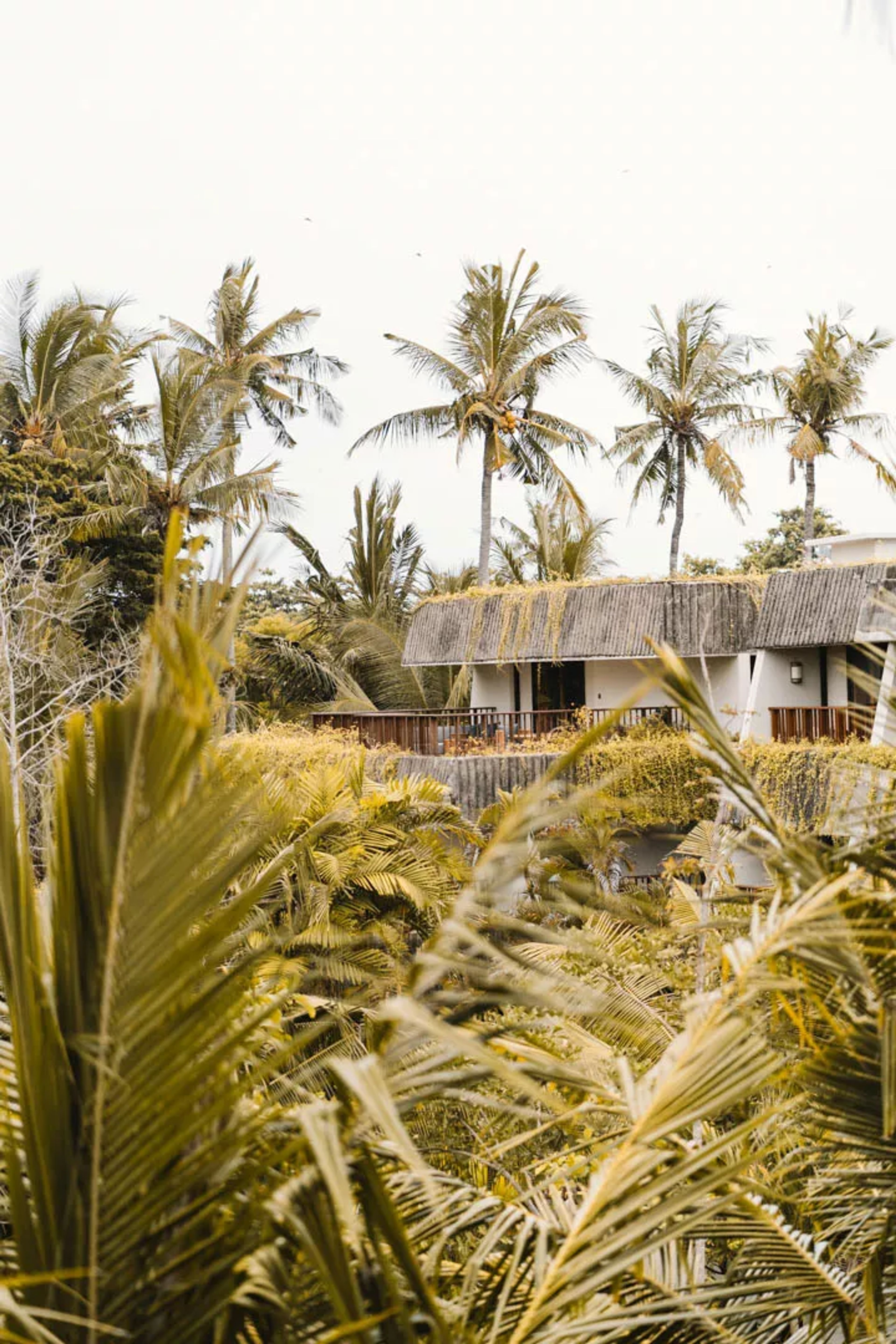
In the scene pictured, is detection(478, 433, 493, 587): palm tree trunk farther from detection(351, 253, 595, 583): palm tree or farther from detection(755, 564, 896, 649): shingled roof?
detection(755, 564, 896, 649): shingled roof

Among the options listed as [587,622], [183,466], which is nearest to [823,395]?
[587,622]

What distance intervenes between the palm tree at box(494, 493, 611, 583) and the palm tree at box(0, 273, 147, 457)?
932 centimetres

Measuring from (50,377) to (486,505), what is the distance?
869 centimetres

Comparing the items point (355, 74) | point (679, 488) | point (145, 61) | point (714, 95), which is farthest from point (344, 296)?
point (714, 95)

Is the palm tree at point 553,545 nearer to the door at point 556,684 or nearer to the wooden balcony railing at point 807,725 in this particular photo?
the door at point 556,684

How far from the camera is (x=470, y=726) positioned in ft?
58.5

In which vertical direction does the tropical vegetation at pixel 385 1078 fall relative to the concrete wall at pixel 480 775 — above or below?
above

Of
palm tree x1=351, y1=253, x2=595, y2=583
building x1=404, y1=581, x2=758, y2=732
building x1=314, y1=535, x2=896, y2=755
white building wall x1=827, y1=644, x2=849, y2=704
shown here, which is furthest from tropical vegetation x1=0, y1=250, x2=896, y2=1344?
palm tree x1=351, y1=253, x2=595, y2=583

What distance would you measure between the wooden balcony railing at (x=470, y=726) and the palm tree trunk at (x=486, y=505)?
5.02m

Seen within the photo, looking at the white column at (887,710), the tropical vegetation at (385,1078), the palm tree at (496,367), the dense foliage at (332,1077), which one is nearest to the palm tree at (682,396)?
the palm tree at (496,367)

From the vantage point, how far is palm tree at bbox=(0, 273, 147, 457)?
21.5 meters

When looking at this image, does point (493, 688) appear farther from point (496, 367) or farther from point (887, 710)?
point (887, 710)

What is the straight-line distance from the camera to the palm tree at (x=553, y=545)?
2562 cm

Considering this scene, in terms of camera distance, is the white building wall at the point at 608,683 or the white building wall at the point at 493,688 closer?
the white building wall at the point at 608,683
